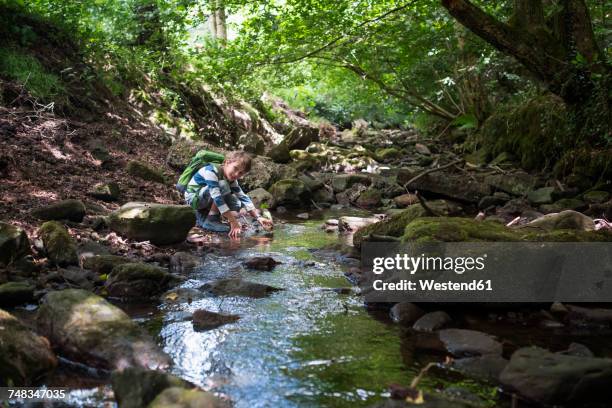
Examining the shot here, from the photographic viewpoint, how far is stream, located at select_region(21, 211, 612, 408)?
287cm

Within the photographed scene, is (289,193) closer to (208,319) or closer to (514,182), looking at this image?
(514,182)

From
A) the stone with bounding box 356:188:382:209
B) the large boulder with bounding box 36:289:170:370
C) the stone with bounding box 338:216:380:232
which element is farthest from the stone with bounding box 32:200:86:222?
the stone with bounding box 356:188:382:209

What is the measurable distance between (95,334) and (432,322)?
2228 mm

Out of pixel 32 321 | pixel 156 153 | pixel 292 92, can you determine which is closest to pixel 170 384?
pixel 32 321

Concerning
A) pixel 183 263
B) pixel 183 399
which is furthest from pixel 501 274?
pixel 183 263

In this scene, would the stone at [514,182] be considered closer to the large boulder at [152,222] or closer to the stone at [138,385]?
the large boulder at [152,222]

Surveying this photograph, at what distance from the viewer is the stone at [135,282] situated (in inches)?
174

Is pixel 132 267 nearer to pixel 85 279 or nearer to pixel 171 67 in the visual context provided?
pixel 85 279

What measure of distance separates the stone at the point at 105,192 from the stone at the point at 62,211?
0.87 metres

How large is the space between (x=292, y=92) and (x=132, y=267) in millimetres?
20035

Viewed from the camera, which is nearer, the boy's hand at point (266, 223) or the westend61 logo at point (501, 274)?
the westend61 logo at point (501, 274)

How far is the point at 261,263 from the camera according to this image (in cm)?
552

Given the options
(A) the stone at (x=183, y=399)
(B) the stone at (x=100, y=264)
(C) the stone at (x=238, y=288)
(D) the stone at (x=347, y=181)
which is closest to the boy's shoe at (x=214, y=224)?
(B) the stone at (x=100, y=264)

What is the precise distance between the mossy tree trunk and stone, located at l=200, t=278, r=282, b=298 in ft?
16.3
